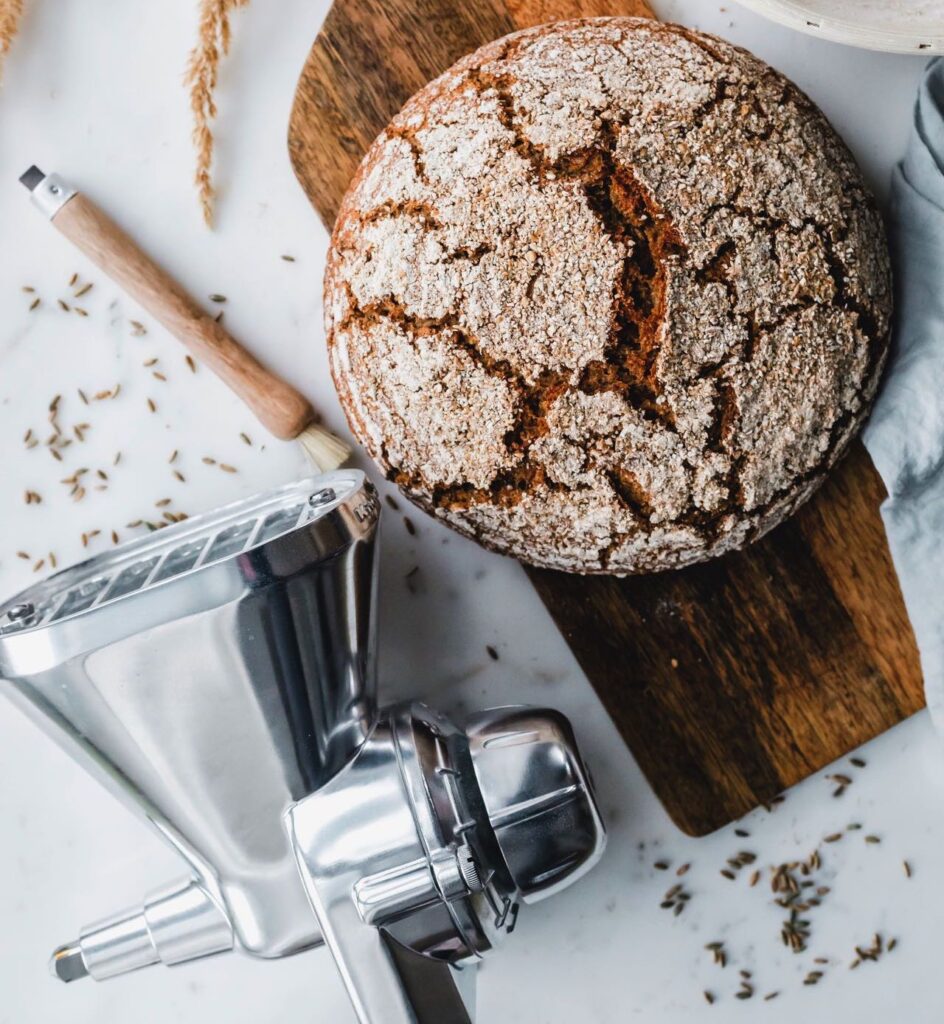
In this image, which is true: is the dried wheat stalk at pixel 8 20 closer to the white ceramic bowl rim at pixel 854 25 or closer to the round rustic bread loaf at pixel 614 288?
the round rustic bread loaf at pixel 614 288

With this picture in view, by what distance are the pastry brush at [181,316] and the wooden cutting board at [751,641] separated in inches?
8.0

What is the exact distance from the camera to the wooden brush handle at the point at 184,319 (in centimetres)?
106

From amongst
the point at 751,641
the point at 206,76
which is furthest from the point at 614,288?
the point at 206,76

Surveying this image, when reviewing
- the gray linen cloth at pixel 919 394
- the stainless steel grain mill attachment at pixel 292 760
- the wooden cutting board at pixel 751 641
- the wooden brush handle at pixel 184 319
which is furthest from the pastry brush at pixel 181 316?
the gray linen cloth at pixel 919 394

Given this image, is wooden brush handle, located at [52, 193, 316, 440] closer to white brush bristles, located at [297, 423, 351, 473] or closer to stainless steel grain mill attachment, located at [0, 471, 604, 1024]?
white brush bristles, located at [297, 423, 351, 473]

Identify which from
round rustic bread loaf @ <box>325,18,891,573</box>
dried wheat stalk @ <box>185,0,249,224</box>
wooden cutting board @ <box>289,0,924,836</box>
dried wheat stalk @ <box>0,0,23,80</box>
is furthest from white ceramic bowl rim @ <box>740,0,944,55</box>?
dried wheat stalk @ <box>0,0,23,80</box>

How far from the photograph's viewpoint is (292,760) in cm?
91

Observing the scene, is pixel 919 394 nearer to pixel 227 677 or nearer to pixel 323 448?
pixel 323 448

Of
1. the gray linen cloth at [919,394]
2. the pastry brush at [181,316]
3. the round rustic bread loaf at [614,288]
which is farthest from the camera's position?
the pastry brush at [181,316]

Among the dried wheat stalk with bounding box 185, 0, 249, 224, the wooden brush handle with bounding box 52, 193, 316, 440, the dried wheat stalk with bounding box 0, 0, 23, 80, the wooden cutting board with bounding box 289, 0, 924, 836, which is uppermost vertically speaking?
the dried wheat stalk with bounding box 0, 0, 23, 80

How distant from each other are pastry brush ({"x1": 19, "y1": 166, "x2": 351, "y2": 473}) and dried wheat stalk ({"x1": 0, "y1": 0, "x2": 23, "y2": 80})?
0.52ft

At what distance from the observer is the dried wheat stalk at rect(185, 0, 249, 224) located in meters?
1.05

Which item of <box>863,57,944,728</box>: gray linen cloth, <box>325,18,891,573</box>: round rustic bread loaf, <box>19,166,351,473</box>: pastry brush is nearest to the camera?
<box>325,18,891,573</box>: round rustic bread loaf

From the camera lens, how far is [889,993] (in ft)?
3.82
